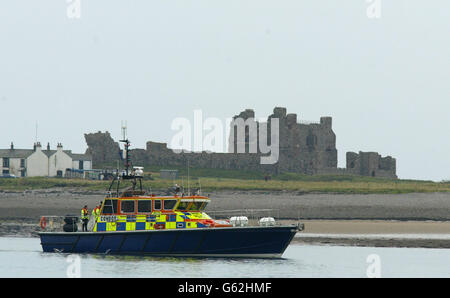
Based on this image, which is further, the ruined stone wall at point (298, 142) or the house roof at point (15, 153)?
the ruined stone wall at point (298, 142)

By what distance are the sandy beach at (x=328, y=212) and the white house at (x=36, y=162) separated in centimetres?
1839

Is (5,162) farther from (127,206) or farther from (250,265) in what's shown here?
(250,265)

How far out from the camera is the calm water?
28.9 meters

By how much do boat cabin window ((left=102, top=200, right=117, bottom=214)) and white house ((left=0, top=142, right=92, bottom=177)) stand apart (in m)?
42.4

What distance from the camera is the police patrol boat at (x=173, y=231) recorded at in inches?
1250

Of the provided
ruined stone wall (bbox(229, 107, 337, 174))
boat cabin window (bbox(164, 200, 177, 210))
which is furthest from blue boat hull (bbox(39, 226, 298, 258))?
ruined stone wall (bbox(229, 107, 337, 174))

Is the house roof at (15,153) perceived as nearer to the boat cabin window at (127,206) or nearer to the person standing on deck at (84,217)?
the person standing on deck at (84,217)

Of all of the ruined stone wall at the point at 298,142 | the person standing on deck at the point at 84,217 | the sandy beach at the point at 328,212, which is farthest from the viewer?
the ruined stone wall at the point at 298,142

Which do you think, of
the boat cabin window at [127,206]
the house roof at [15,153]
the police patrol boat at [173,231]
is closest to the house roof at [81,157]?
the house roof at [15,153]

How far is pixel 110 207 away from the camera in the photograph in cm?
3291

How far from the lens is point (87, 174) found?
242ft

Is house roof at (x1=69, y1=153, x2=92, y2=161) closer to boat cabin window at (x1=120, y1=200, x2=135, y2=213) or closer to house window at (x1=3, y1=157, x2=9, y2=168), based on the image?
house window at (x1=3, y1=157, x2=9, y2=168)
